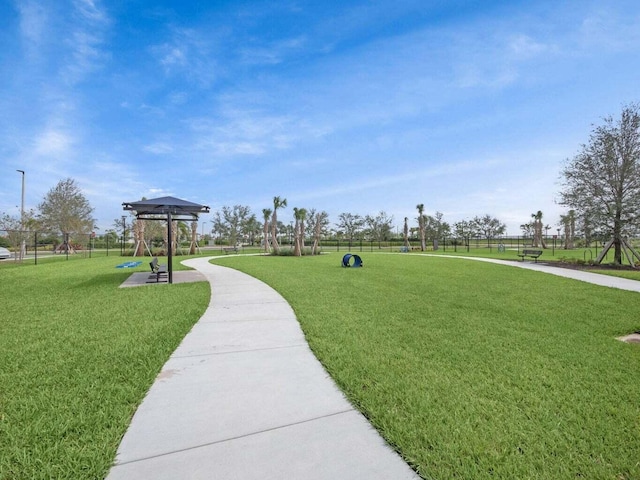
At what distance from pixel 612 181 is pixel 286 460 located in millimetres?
20974

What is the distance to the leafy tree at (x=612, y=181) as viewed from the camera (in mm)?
15047

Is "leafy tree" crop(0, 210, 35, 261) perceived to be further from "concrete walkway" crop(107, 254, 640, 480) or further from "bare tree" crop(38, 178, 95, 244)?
"concrete walkway" crop(107, 254, 640, 480)

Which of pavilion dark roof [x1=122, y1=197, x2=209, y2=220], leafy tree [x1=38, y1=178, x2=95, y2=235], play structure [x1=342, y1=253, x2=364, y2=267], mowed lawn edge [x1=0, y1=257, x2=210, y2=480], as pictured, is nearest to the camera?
mowed lawn edge [x1=0, y1=257, x2=210, y2=480]

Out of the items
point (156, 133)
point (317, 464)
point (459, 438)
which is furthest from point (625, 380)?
point (156, 133)

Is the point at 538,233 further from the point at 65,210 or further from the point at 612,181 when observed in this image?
the point at 65,210

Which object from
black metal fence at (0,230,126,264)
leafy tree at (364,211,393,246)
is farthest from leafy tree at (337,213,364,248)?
black metal fence at (0,230,126,264)

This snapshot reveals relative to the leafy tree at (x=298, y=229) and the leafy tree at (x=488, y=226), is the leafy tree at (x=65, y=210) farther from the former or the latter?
the leafy tree at (x=488, y=226)

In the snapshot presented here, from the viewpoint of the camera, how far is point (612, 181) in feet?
50.5

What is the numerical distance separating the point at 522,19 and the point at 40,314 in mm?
14040

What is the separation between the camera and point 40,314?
5.59 meters

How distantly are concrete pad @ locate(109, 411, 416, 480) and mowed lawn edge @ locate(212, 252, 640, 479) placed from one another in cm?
19

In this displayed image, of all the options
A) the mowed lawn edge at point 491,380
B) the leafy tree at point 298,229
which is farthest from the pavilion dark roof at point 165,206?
the leafy tree at point 298,229

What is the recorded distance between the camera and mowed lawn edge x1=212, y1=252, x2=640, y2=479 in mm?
1899

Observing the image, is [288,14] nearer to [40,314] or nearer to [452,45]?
[452,45]
